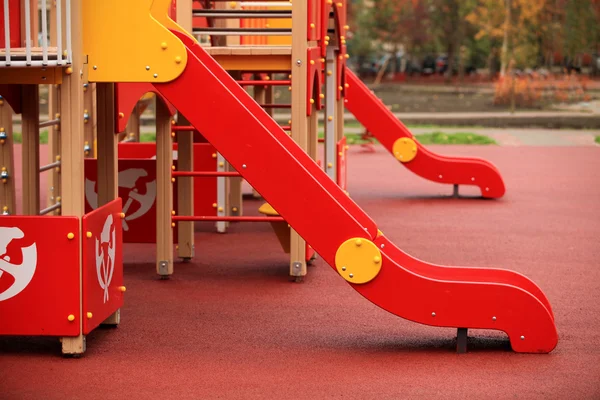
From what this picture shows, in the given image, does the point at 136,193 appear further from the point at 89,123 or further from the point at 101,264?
the point at 101,264

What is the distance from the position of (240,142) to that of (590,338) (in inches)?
91.4

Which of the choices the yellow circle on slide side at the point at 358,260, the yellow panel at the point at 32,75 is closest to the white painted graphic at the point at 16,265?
the yellow panel at the point at 32,75

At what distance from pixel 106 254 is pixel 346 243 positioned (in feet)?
4.58

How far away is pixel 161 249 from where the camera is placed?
796 centimetres

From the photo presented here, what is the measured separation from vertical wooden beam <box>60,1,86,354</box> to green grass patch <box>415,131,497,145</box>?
1376 cm

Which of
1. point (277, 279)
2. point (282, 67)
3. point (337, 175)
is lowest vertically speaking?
point (277, 279)

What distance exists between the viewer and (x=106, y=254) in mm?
6066

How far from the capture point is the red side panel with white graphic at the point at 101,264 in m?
5.67

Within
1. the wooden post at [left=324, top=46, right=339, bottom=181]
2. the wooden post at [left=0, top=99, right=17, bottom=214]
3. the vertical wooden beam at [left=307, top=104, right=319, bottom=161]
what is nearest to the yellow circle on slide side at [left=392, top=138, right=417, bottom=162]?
the wooden post at [left=324, top=46, right=339, bottom=181]

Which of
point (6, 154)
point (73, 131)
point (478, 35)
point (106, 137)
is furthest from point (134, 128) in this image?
point (478, 35)

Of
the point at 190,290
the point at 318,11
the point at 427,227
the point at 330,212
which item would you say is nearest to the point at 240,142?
the point at 330,212

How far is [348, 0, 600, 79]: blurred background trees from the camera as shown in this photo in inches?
1275

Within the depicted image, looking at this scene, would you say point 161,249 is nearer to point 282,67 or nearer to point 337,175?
point 282,67

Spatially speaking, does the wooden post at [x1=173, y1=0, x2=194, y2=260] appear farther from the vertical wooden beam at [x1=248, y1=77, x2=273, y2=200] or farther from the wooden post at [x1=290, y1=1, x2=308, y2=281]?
the vertical wooden beam at [x1=248, y1=77, x2=273, y2=200]
